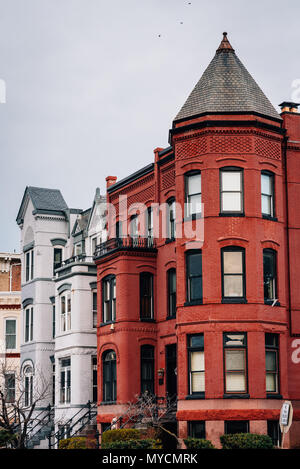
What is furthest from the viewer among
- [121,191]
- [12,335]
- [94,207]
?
[12,335]

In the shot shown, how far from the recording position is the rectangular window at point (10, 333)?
58.3 m

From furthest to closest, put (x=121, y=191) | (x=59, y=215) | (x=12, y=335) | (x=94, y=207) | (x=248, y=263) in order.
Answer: (x=12, y=335)
(x=59, y=215)
(x=94, y=207)
(x=121, y=191)
(x=248, y=263)

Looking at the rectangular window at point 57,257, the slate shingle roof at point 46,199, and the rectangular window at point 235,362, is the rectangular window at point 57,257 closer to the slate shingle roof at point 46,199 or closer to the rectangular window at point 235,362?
the slate shingle roof at point 46,199

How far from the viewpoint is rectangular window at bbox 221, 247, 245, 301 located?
35062mm

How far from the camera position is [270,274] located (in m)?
36.0

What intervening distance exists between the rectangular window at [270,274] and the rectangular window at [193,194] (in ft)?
11.4

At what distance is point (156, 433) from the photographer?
3625 centimetres

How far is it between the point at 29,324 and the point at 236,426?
2262cm

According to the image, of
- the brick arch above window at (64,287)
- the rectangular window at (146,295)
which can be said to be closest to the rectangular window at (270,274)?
the rectangular window at (146,295)

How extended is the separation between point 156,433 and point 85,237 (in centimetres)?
1780

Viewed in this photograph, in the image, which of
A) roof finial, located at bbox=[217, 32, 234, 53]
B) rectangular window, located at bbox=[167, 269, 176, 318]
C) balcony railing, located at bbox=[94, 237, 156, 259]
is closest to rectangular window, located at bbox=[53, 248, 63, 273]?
balcony railing, located at bbox=[94, 237, 156, 259]

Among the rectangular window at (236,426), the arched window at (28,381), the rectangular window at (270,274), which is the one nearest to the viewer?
the rectangular window at (236,426)
